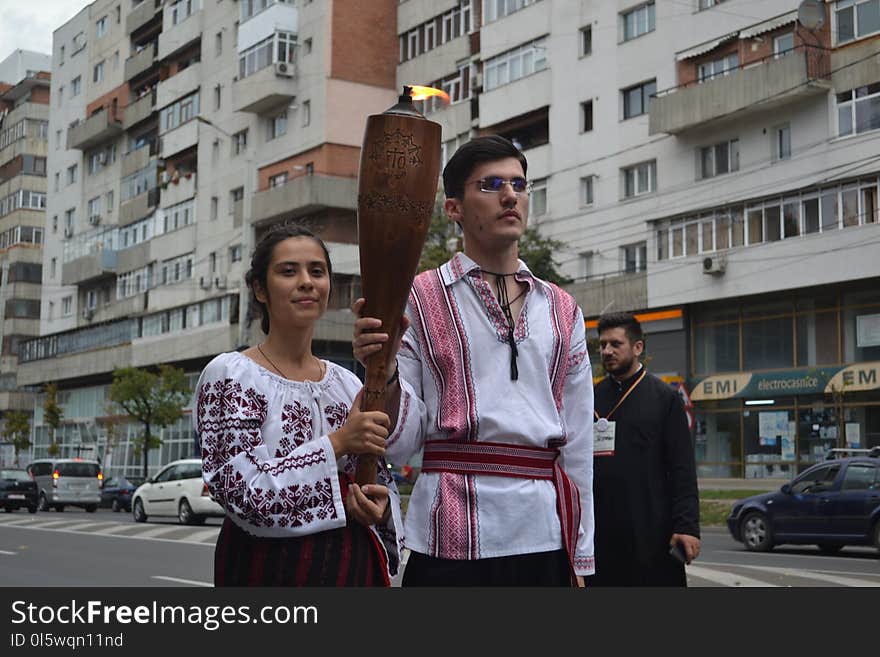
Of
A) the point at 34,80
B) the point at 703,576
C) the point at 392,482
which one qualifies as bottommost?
the point at 703,576

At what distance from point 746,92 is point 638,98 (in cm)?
538

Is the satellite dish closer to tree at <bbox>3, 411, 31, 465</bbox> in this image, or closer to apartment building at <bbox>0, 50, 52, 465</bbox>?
tree at <bbox>3, 411, 31, 465</bbox>

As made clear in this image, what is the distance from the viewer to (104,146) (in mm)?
75812

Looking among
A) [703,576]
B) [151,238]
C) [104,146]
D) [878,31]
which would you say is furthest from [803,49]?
[104,146]

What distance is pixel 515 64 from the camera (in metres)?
44.8

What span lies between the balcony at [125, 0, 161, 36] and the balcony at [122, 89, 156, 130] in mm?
4073

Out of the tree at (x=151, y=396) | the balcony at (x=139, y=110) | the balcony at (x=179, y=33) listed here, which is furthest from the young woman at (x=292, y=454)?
the balcony at (x=139, y=110)

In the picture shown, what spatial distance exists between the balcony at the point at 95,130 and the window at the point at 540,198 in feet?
116

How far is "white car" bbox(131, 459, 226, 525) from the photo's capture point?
2997 centimetres

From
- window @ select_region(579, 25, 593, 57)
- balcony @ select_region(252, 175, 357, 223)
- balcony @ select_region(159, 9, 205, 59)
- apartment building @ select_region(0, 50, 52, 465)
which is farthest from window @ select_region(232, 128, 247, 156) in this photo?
Answer: apartment building @ select_region(0, 50, 52, 465)
